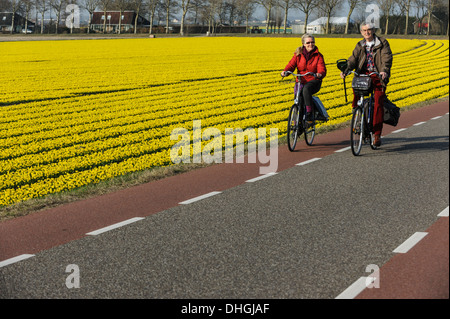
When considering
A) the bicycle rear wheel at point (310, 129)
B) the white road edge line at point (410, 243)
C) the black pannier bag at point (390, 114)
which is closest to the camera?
the white road edge line at point (410, 243)

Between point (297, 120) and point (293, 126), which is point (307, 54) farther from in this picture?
point (293, 126)

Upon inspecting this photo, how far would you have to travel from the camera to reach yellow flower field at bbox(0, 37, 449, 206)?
10.5 m

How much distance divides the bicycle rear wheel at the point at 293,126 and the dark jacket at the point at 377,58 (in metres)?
1.07

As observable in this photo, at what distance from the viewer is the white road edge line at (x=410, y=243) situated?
578cm

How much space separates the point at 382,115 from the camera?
10641mm

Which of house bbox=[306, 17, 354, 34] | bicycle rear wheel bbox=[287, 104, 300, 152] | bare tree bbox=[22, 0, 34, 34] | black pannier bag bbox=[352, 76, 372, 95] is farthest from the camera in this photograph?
bare tree bbox=[22, 0, 34, 34]

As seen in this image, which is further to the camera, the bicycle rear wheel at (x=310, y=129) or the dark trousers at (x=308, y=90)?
the bicycle rear wheel at (x=310, y=129)

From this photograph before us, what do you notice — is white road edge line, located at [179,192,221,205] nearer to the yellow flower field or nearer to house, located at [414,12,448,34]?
the yellow flower field

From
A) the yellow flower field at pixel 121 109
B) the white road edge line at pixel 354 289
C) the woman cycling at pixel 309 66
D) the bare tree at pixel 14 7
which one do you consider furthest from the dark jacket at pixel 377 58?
the bare tree at pixel 14 7

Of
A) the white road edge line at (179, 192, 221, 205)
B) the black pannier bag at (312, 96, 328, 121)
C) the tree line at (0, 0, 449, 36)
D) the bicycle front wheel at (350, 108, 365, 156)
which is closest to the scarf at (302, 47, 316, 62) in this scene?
the black pannier bag at (312, 96, 328, 121)

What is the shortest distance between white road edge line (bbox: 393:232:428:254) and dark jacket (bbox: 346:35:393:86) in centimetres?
448

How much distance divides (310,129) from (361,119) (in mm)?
1486

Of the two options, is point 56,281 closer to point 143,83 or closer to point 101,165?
point 101,165

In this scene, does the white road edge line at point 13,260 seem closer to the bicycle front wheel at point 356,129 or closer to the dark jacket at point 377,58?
the bicycle front wheel at point 356,129
